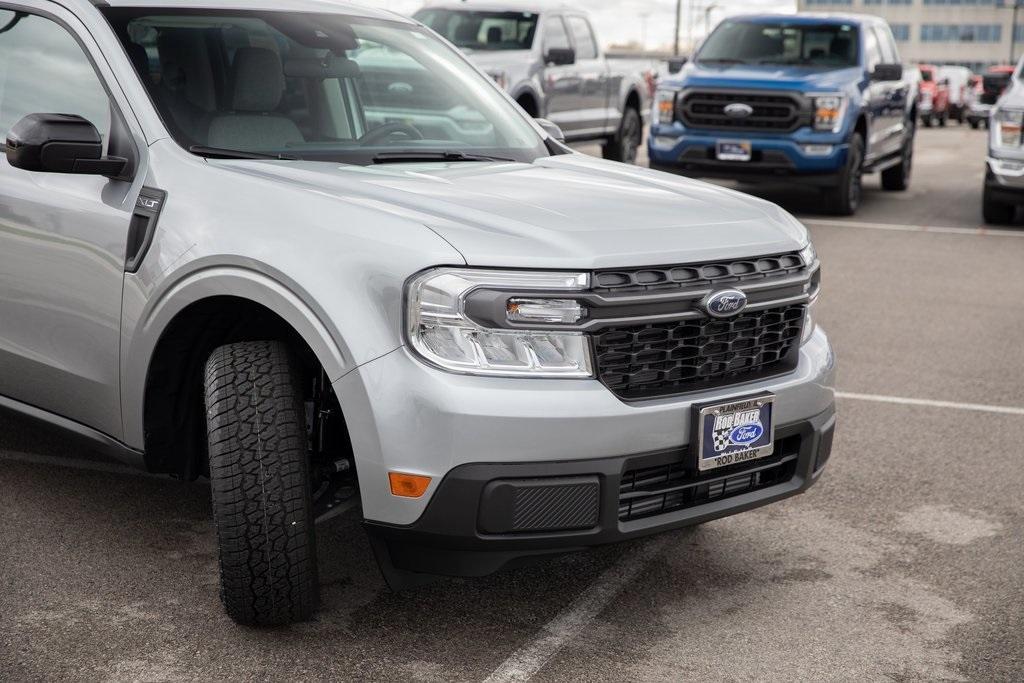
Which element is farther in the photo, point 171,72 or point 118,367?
point 171,72

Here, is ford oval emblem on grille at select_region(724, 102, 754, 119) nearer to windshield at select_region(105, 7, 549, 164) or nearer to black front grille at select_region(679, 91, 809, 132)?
black front grille at select_region(679, 91, 809, 132)

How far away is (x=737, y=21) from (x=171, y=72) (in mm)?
10700

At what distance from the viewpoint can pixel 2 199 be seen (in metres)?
4.34

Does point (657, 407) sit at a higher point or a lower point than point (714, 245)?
lower

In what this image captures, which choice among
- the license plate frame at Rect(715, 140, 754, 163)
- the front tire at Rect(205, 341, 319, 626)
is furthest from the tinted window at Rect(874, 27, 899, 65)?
the front tire at Rect(205, 341, 319, 626)

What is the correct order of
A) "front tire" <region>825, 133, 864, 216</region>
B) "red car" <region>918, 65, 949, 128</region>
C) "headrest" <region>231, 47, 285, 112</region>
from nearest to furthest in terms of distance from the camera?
"headrest" <region>231, 47, 285, 112</region> < "front tire" <region>825, 133, 864, 216</region> < "red car" <region>918, 65, 949, 128</region>

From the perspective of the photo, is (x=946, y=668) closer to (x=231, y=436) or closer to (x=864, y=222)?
(x=231, y=436)

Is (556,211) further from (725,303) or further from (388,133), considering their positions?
(388,133)

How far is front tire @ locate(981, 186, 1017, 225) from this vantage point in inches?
517

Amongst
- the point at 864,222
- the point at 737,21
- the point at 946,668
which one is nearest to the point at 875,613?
the point at 946,668

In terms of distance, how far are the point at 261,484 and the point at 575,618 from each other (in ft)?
3.32

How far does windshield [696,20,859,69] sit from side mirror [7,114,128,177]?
10.6m

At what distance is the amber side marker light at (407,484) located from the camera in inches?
128

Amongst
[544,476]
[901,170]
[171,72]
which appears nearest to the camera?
[544,476]
